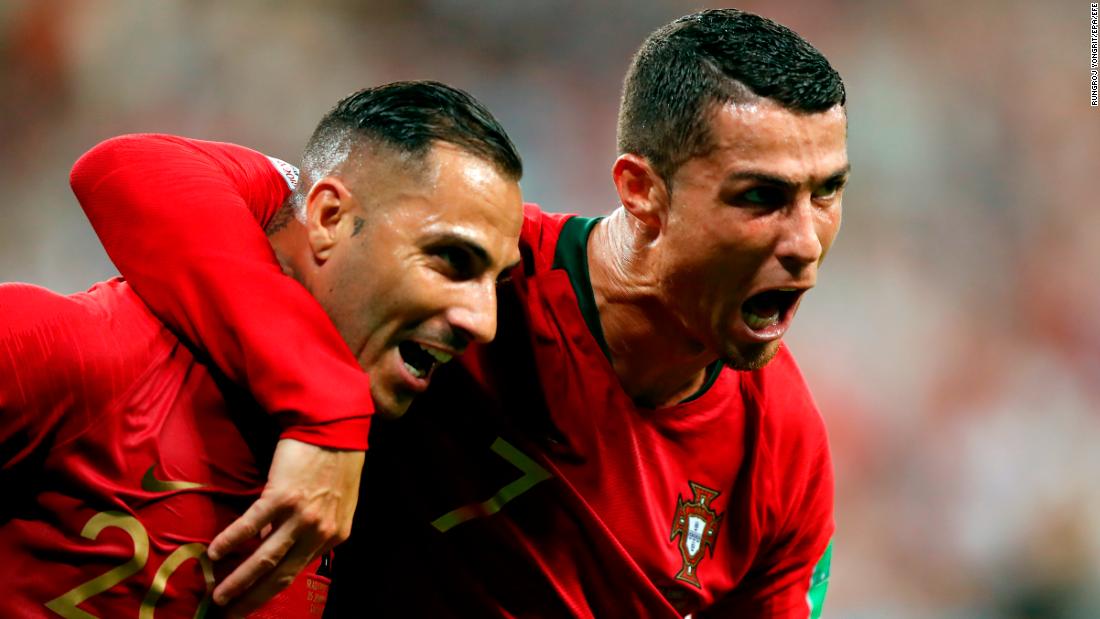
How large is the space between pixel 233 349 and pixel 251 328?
47mm

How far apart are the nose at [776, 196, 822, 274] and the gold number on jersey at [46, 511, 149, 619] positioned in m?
1.09

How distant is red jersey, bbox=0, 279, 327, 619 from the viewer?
1483 millimetres

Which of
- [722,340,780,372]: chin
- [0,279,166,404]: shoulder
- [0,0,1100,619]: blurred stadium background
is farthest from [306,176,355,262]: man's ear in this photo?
[0,0,1100,619]: blurred stadium background

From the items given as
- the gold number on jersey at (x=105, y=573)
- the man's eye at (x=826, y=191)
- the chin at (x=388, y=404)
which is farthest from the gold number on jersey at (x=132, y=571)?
the man's eye at (x=826, y=191)

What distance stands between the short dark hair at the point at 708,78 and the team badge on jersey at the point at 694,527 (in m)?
0.60

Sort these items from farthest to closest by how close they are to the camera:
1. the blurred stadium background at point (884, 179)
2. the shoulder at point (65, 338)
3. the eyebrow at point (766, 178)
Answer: the blurred stadium background at point (884, 179)
the eyebrow at point (766, 178)
the shoulder at point (65, 338)

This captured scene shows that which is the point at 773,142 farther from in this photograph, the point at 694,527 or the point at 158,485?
the point at 158,485

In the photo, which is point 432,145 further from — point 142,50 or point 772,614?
point 142,50

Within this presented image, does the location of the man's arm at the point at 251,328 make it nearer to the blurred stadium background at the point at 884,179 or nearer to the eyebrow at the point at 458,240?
the eyebrow at the point at 458,240

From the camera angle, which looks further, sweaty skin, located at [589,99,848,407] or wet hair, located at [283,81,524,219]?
sweaty skin, located at [589,99,848,407]

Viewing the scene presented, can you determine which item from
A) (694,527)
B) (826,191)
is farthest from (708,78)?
(694,527)

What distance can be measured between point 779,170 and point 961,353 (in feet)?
9.42

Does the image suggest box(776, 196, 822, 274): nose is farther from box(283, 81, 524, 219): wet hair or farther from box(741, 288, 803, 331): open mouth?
box(283, 81, 524, 219): wet hair

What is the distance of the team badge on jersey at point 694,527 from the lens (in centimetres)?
222
